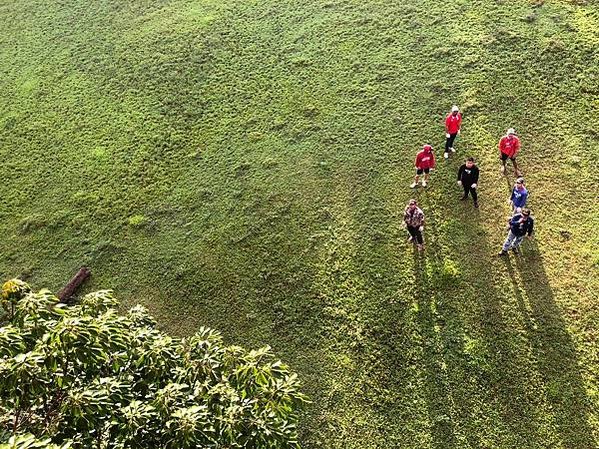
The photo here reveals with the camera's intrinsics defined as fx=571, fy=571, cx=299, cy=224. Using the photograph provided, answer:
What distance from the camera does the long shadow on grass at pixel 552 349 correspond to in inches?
352

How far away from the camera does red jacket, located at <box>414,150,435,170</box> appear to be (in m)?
12.2

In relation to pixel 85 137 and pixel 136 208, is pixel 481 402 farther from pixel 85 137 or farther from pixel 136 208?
pixel 85 137

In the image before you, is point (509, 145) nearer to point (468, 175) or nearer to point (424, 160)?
point (468, 175)

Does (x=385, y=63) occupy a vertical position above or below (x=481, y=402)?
above

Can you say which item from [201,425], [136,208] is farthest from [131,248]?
[201,425]

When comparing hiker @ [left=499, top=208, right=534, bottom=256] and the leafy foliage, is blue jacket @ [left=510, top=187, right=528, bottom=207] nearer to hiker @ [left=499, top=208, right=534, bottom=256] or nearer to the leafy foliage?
hiker @ [left=499, top=208, right=534, bottom=256]

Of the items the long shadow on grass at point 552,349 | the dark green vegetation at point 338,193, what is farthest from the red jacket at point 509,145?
the long shadow on grass at point 552,349

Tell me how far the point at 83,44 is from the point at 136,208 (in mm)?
8730

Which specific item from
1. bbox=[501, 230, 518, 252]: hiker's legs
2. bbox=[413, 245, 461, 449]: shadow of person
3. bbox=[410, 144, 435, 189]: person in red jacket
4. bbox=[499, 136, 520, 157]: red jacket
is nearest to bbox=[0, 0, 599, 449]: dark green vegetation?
bbox=[413, 245, 461, 449]: shadow of person

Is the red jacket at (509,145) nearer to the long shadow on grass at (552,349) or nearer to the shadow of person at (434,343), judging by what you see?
the long shadow on grass at (552,349)

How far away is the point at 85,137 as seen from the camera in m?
16.3

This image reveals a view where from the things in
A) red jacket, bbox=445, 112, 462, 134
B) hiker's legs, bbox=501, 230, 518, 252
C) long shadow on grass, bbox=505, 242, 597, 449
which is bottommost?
long shadow on grass, bbox=505, 242, 597, 449

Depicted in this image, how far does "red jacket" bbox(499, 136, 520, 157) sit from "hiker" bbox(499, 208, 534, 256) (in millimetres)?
2138

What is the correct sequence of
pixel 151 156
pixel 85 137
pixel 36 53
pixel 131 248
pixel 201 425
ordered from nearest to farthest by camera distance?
pixel 201 425
pixel 131 248
pixel 151 156
pixel 85 137
pixel 36 53
